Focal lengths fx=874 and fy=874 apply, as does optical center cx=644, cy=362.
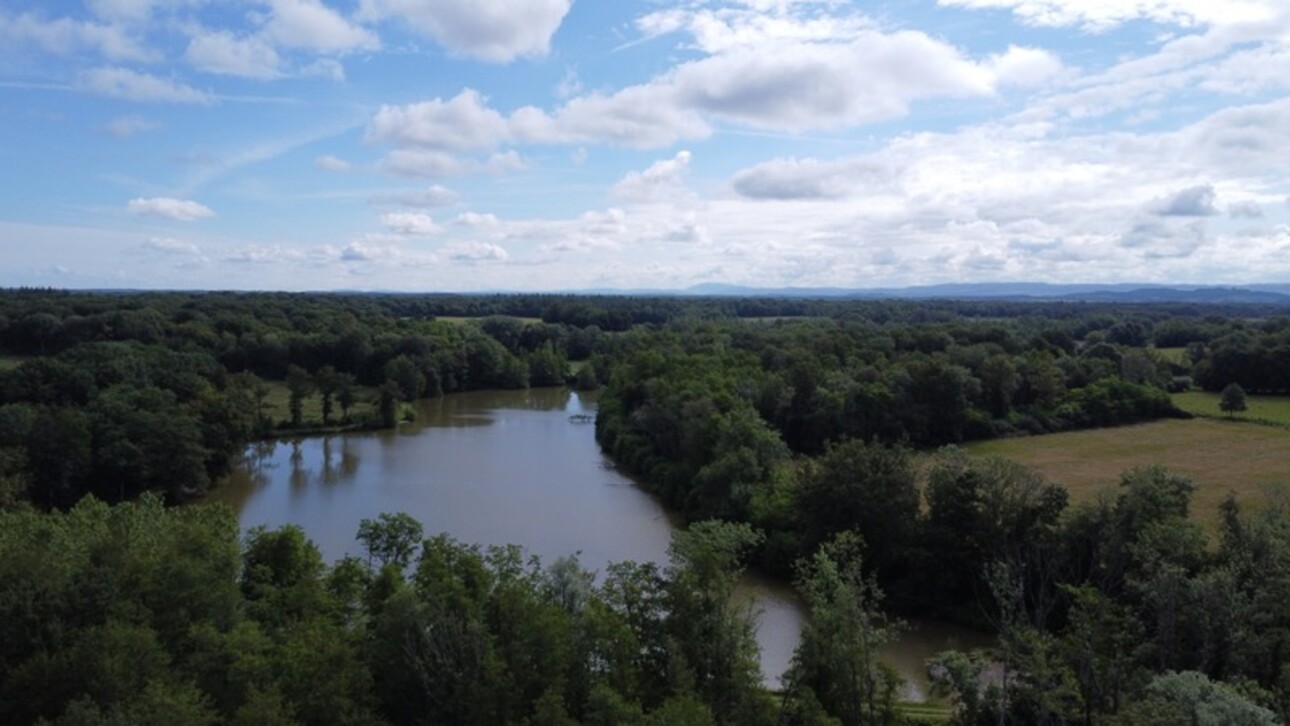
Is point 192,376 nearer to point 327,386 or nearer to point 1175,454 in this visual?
point 327,386

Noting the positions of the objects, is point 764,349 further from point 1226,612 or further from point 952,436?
point 1226,612

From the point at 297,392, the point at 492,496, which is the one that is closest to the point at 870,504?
the point at 492,496

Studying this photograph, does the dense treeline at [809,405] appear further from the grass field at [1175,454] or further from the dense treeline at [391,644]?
the dense treeline at [391,644]

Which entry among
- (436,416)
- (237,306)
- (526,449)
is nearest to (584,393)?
(436,416)

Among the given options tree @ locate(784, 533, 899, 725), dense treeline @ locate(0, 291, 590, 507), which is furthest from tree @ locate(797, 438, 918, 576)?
dense treeline @ locate(0, 291, 590, 507)

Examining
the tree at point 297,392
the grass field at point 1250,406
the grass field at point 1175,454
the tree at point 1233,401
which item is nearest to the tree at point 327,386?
the tree at point 297,392
